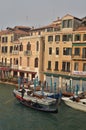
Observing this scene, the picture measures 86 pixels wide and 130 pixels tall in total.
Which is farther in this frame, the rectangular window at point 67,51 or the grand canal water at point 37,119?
the rectangular window at point 67,51

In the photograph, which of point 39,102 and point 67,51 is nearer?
point 39,102

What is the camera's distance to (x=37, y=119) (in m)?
27.6

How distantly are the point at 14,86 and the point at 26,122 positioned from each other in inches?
829

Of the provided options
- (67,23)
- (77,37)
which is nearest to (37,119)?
(77,37)

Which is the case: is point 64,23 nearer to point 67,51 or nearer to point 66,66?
point 67,51

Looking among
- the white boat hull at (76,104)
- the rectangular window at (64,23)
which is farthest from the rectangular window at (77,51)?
the white boat hull at (76,104)

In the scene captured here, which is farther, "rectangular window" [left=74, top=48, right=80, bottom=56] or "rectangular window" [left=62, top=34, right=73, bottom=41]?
"rectangular window" [left=62, top=34, right=73, bottom=41]

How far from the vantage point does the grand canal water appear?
25.2m

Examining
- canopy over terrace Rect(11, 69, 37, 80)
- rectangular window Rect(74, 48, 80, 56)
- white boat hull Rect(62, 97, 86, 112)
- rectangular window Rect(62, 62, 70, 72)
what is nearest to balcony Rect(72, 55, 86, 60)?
rectangular window Rect(74, 48, 80, 56)

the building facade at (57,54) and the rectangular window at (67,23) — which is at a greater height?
the rectangular window at (67,23)

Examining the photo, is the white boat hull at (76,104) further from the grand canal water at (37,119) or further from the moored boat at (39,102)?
the moored boat at (39,102)

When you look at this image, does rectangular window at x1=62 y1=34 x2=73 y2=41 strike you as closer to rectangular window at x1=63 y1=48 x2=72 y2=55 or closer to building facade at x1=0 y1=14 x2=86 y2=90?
building facade at x1=0 y1=14 x2=86 y2=90

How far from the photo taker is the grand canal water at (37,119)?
2520 cm

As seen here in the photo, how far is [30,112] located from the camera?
98.6 feet
